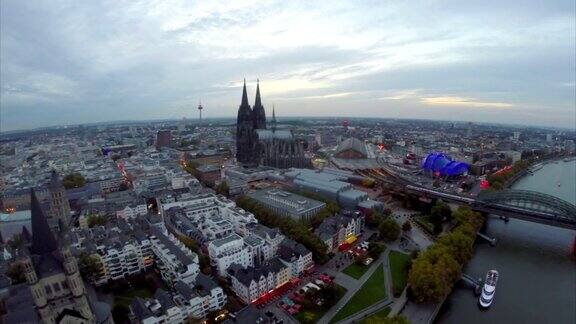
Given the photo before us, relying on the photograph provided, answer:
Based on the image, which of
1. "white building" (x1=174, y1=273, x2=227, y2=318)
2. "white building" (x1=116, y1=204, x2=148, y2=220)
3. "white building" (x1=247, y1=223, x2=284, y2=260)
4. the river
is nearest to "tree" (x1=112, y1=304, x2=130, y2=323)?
"white building" (x1=174, y1=273, x2=227, y2=318)

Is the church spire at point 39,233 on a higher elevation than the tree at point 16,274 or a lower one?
higher

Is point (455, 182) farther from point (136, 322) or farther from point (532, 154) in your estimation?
point (136, 322)

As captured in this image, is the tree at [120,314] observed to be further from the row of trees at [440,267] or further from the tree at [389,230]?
the tree at [389,230]

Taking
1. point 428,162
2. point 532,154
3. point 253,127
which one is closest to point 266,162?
point 253,127

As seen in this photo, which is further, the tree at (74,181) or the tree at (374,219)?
the tree at (74,181)

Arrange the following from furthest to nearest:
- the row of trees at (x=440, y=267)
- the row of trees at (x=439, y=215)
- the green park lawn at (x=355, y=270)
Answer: the row of trees at (x=439, y=215) < the green park lawn at (x=355, y=270) < the row of trees at (x=440, y=267)

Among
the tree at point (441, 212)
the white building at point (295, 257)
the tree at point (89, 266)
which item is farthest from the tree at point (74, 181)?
the tree at point (441, 212)
